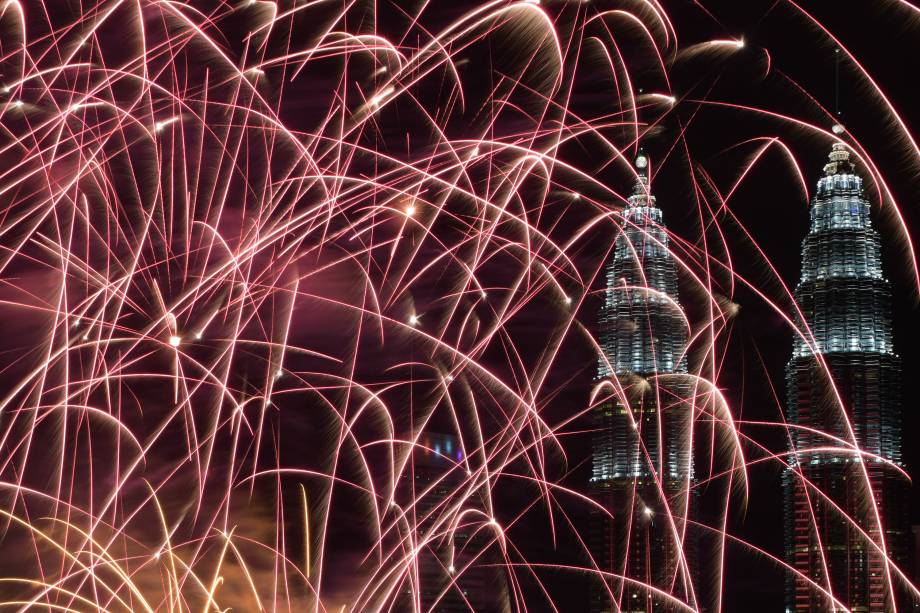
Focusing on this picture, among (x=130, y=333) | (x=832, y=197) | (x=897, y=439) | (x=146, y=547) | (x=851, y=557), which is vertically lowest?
(x=146, y=547)

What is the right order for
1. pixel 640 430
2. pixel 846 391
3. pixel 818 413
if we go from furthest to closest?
pixel 818 413
pixel 846 391
pixel 640 430

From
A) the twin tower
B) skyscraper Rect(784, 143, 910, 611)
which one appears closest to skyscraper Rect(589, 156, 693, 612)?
the twin tower

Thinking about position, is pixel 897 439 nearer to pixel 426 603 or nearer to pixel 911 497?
pixel 911 497

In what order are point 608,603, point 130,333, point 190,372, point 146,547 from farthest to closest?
1. point 608,603
2. point 146,547
3. point 190,372
4. point 130,333

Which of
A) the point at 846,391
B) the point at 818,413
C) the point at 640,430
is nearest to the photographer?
the point at 640,430

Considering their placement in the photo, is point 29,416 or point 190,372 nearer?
point 29,416

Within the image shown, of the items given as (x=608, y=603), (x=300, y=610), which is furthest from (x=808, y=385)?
(x=300, y=610)

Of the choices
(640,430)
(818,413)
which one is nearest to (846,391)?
(818,413)

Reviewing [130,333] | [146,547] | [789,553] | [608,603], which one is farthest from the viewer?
[789,553]

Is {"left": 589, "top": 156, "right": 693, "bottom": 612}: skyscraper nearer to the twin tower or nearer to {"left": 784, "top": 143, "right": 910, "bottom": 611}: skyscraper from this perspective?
the twin tower

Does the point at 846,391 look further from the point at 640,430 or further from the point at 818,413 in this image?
the point at 640,430
